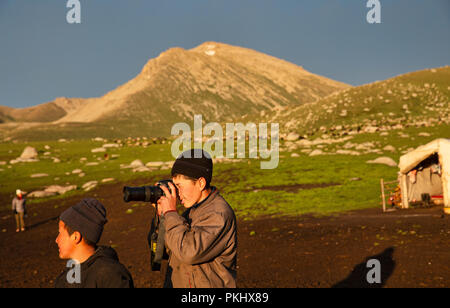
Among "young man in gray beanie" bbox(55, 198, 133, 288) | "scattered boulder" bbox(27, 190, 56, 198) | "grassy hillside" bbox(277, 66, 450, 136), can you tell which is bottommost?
"young man in gray beanie" bbox(55, 198, 133, 288)

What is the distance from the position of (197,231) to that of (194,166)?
2.09 feet

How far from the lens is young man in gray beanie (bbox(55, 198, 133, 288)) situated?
3.49m

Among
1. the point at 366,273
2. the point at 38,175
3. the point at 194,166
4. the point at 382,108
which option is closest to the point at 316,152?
the point at 38,175

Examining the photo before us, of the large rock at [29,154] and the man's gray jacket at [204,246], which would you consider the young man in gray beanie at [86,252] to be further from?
the large rock at [29,154]

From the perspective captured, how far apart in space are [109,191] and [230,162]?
1718 centimetres

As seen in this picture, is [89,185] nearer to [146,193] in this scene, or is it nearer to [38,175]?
[38,175]

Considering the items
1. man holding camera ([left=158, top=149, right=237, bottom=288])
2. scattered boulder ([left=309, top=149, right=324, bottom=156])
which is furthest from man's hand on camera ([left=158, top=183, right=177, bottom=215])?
scattered boulder ([left=309, top=149, right=324, bottom=156])

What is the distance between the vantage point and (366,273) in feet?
37.0

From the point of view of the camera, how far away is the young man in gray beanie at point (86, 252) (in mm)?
3490

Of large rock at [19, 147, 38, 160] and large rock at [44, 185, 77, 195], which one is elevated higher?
large rock at [19, 147, 38, 160]

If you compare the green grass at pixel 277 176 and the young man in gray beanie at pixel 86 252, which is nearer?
the young man in gray beanie at pixel 86 252

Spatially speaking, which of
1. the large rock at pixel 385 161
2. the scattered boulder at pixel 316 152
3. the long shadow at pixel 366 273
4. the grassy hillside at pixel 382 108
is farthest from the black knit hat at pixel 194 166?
the grassy hillside at pixel 382 108

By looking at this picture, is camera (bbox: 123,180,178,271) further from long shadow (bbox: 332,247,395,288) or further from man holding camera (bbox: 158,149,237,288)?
long shadow (bbox: 332,247,395,288)
